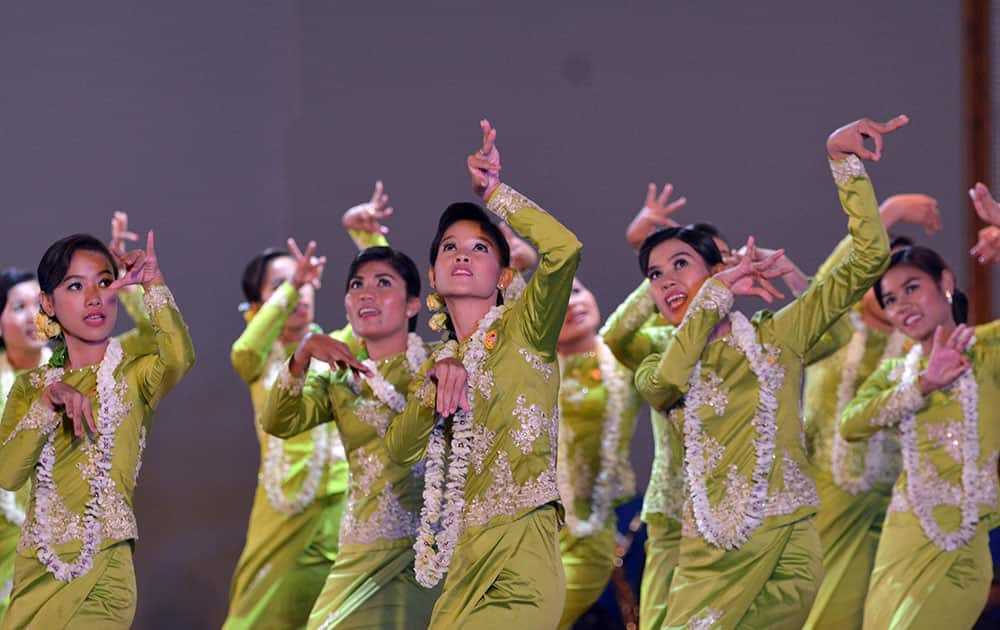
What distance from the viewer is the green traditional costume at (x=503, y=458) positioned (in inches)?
143

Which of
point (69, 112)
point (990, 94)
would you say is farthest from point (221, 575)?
point (990, 94)

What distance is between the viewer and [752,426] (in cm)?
419

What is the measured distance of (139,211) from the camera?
7012mm

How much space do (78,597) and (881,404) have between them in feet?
8.51

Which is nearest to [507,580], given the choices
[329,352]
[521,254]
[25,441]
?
[329,352]

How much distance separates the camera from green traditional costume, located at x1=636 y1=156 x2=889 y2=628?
4102mm

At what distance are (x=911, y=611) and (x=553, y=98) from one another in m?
3.55

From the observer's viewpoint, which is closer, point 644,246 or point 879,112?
point 644,246

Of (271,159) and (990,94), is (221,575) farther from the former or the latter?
(990,94)

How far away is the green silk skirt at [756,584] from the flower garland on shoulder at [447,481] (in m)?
0.81

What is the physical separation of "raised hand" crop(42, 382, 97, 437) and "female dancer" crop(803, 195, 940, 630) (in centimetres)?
257

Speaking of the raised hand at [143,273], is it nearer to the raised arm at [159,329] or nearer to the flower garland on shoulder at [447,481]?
the raised arm at [159,329]

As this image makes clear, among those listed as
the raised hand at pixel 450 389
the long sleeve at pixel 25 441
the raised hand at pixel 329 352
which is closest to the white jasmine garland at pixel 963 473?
the raised hand at pixel 450 389

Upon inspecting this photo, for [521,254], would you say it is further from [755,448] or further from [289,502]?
[755,448]
